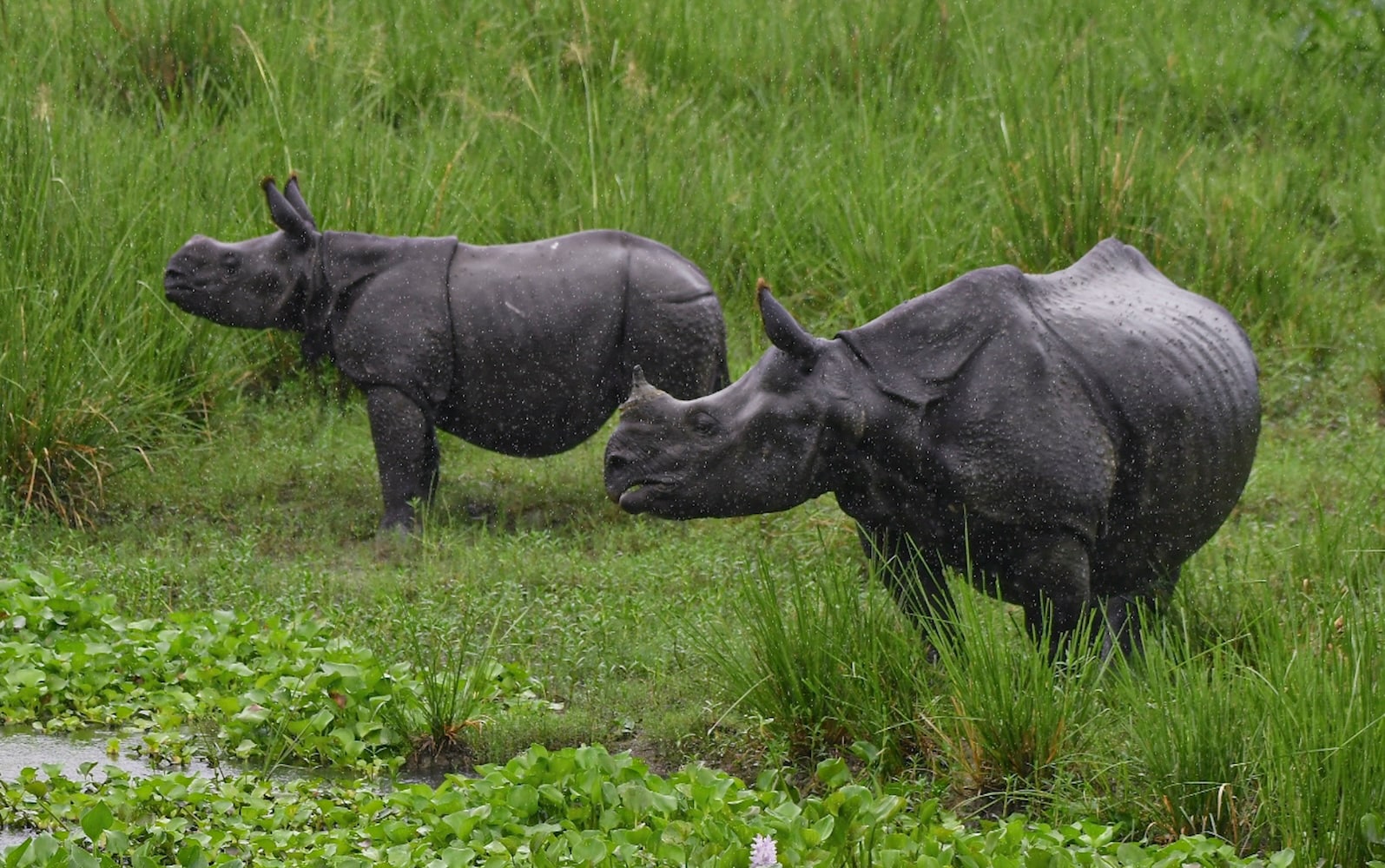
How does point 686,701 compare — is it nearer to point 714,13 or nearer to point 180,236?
point 180,236

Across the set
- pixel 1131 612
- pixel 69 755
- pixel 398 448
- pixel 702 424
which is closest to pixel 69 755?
pixel 69 755

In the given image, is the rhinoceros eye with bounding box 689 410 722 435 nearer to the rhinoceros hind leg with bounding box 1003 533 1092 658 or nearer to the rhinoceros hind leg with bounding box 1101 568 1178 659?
the rhinoceros hind leg with bounding box 1003 533 1092 658

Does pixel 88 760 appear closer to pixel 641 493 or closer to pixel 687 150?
pixel 641 493

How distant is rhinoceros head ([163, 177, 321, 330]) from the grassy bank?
62cm

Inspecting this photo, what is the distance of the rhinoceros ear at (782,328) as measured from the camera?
4.70m

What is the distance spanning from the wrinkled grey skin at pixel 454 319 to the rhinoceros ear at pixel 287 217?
1 centimetres

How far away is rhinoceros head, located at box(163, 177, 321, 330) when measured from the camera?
7.21m

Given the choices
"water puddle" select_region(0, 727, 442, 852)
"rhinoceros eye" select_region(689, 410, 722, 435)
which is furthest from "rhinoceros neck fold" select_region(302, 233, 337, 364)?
"rhinoceros eye" select_region(689, 410, 722, 435)

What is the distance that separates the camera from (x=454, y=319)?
726 centimetres

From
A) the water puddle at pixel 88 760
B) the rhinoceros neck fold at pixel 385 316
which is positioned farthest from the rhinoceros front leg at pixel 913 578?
the rhinoceros neck fold at pixel 385 316

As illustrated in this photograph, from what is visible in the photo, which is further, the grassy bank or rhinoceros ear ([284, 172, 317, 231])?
rhinoceros ear ([284, 172, 317, 231])

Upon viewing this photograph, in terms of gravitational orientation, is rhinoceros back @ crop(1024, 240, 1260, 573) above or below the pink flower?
above

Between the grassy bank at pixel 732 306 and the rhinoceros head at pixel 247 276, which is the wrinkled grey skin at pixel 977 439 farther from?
the rhinoceros head at pixel 247 276

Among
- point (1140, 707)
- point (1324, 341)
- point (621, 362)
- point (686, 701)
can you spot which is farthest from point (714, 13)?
point (1140, 707)
